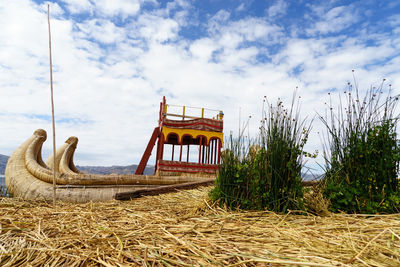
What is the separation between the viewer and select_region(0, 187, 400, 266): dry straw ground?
1.60 metres

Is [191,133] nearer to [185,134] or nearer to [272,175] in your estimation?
[185,134]

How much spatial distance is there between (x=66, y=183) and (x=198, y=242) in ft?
14.8

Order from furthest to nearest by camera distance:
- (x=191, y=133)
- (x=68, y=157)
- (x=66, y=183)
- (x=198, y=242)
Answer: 1. (x=191, y=133)
2. (x=68, y=157)
3. (x=66, y=183)
4. (x=198, y=242)

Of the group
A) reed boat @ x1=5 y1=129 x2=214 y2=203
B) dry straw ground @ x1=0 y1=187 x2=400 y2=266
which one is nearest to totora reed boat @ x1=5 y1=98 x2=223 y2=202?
reed boat @ x1=5 y1=129 x2=214 y2=203

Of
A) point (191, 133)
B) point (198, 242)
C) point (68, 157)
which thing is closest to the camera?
point (198, 242)

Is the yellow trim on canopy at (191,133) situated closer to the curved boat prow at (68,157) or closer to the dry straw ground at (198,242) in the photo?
the curved boat prow at (68,157)

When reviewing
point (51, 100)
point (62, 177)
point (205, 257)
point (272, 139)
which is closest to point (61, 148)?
point (62, 177)

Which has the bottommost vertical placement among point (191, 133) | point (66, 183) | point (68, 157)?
point (66, 183)

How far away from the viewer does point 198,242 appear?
1.90 m

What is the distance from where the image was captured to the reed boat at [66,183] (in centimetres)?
521

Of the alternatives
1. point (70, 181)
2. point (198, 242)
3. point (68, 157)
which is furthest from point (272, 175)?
point (68, 157)

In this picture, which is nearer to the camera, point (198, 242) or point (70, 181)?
point (198, 242)

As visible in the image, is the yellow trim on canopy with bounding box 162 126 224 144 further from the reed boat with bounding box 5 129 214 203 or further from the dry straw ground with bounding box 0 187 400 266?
the dry straw ground with bounding box 0 187 400 266

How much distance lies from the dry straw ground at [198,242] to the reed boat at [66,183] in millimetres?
2615
